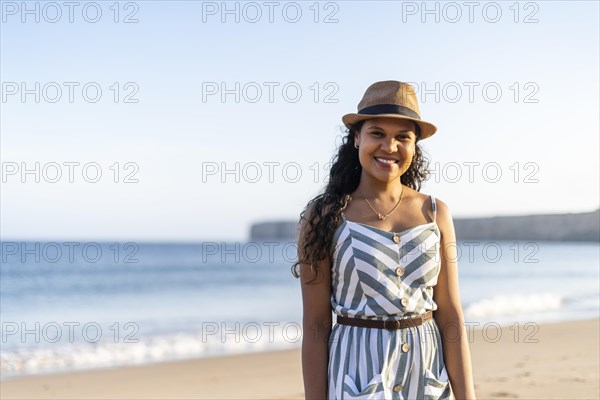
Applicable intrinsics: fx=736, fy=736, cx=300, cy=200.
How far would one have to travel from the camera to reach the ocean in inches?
388

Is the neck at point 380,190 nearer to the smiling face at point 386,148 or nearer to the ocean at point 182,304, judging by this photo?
the smiling face at point 386,148

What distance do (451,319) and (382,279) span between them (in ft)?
0.98

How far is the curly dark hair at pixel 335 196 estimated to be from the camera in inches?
88.3

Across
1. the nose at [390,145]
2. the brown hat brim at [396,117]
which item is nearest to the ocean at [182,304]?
the brown hat brim at [396,117]

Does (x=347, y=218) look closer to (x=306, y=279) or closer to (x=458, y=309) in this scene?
(x=306, y=279)

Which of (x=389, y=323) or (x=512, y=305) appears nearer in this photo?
(x=389, y=323)

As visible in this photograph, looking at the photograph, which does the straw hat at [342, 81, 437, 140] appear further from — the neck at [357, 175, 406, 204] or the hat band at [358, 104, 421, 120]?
the neck at [357, 175, 406, 204]

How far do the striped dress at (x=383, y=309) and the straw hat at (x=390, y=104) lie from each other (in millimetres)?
338

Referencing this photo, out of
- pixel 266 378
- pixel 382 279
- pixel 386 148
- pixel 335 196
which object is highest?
pixel 386 148

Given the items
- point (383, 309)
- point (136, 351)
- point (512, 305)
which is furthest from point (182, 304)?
point (383, 309)

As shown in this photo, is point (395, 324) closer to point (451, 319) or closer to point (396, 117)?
point (451, 319)

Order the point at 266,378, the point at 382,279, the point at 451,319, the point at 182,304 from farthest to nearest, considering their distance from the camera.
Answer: the point at 182,304 < the point at 266,378 < the point at 451,319 < the point at 382,279

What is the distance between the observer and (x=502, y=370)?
7.81 meters

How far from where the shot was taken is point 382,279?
2.20 m
